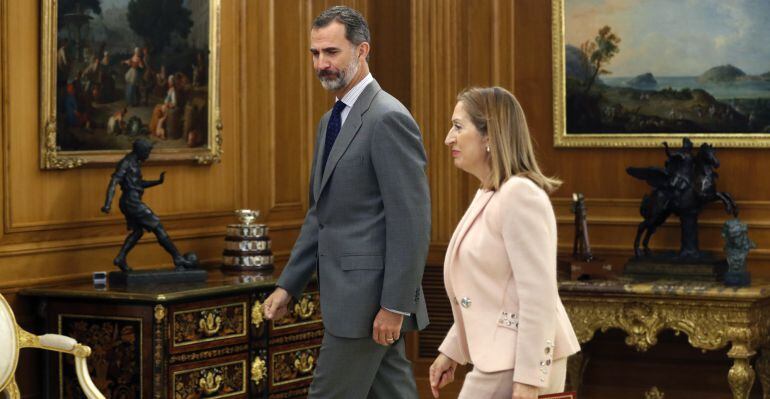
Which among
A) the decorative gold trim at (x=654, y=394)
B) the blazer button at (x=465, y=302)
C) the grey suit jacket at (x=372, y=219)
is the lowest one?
the decorative gold trim at (x=654, y=394)

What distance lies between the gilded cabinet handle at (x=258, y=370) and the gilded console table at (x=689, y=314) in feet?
5.33

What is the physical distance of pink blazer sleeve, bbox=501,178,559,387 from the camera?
10.3ft

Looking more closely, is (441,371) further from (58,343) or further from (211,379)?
(211,379)

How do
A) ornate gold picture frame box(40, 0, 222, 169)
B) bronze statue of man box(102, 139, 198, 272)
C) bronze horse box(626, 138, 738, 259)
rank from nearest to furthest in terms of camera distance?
ornate gold picture frame box(40, 0, 222, 169) < bronze statue of man box(102, 139, 198, 272) < bronze horse box(626, 138, 738, 259)

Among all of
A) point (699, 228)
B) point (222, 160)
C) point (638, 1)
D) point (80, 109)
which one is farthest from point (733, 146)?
point (80, 109)

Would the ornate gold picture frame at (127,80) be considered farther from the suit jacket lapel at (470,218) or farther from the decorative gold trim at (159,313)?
the suit jacket lapel at (470,218)

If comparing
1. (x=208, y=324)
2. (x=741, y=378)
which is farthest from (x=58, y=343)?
(x=741, y=378)

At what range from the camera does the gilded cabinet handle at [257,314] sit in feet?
18.9

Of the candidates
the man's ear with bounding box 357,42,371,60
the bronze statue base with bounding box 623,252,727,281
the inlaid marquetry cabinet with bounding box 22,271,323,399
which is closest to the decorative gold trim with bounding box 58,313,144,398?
the inlaid marquetry cabinet with bounding box 22,271,323,399

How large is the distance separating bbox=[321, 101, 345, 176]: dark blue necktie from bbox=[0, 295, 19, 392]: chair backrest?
1.40 meters

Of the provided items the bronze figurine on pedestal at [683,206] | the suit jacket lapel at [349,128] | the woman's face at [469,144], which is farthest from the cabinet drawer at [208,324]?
the woman's face at [469,144]

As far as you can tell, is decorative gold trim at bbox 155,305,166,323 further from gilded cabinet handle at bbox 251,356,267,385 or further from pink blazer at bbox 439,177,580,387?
pink blazer at bbox 439,177,580,387

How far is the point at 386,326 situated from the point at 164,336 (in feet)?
5.23

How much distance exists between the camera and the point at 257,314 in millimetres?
5785
